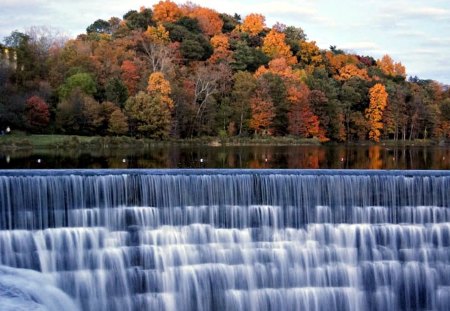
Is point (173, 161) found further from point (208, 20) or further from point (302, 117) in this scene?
point (208, 20)

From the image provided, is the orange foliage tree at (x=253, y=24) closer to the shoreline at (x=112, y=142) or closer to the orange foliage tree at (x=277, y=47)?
the orange foliage tree at (x=277, y=47)

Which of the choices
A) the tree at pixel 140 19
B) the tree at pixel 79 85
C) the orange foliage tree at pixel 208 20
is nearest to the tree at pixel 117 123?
Answer: the tree at pixel 79 85

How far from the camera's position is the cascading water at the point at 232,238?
16.1 metres

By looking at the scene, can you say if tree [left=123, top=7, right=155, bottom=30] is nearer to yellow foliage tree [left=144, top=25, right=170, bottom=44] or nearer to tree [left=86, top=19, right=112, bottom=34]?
yellow foliage tree [left=144, top=25, right=170, bottom=44]

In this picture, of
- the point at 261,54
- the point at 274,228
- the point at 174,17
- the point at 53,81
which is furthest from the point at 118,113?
the point at 174,17

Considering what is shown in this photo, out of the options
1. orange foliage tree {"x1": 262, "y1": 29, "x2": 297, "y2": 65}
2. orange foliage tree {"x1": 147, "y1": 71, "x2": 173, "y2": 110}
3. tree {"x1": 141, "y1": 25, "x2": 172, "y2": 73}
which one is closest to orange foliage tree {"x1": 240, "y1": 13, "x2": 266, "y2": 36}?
orange foliage tree {"x1": 262, "y1": 29, "x2": 297, "y2": 65}

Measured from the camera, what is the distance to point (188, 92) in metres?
56.2

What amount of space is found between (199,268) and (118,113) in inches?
1179

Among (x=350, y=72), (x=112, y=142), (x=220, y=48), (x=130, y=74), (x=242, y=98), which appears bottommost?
Answer: (x=112, y=142)

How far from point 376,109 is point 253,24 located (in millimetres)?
32761

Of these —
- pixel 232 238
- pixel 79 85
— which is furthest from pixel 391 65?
pixel 232 238

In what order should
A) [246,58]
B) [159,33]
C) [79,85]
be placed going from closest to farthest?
1. [79,85]
2. [246,58]
3. [159,33]

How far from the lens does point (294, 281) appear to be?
17844mm

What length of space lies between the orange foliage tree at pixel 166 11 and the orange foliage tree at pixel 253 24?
11.2 metres
